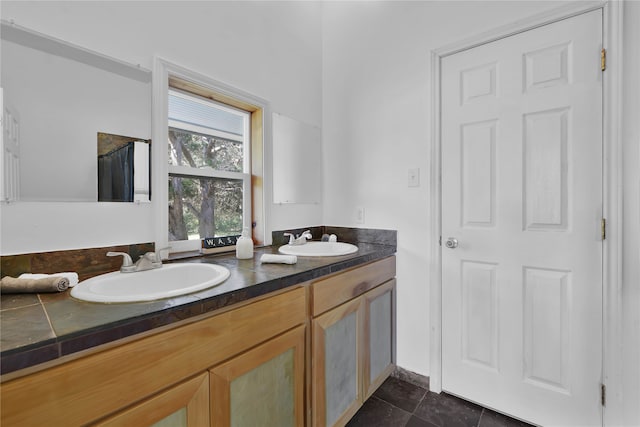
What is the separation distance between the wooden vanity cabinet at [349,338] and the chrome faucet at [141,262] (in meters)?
0.67

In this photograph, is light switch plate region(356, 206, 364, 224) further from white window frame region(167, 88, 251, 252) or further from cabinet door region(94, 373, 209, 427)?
cabinet door region(94, 373, 209, 427)

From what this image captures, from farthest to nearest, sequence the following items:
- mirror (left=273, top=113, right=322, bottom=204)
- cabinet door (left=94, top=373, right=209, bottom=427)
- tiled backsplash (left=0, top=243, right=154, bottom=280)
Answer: mirror (left=273, top=113, right=322, bottom=204) < tiled backsplash (left=0, top=243, right=154, bottom=280) < cabinet door (left=94, top=373, right=209, bottom=427)

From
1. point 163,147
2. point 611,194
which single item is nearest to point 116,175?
point 163,147

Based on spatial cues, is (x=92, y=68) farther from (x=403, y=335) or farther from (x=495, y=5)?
(x=403, y=335)

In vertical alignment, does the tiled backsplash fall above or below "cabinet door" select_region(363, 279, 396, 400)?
above

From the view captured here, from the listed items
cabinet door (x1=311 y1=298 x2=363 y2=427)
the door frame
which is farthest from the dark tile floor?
the door frame

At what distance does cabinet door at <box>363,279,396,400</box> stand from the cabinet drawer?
61mm

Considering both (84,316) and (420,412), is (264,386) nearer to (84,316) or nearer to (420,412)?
(84,316)

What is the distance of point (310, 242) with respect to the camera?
6.65 feet

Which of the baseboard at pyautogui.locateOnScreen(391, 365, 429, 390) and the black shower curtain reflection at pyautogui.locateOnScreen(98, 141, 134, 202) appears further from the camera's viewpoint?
the baseboard at pyautogui.locateOnScreen(391, 365, 429, 390)

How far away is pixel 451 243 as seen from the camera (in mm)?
1677

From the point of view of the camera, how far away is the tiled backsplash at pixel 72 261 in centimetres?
97

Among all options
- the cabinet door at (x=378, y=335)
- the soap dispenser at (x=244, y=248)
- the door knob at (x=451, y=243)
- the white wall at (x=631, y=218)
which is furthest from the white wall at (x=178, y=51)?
the white wall at (x=631, y=218)

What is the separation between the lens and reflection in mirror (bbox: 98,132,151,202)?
45.6 inches
